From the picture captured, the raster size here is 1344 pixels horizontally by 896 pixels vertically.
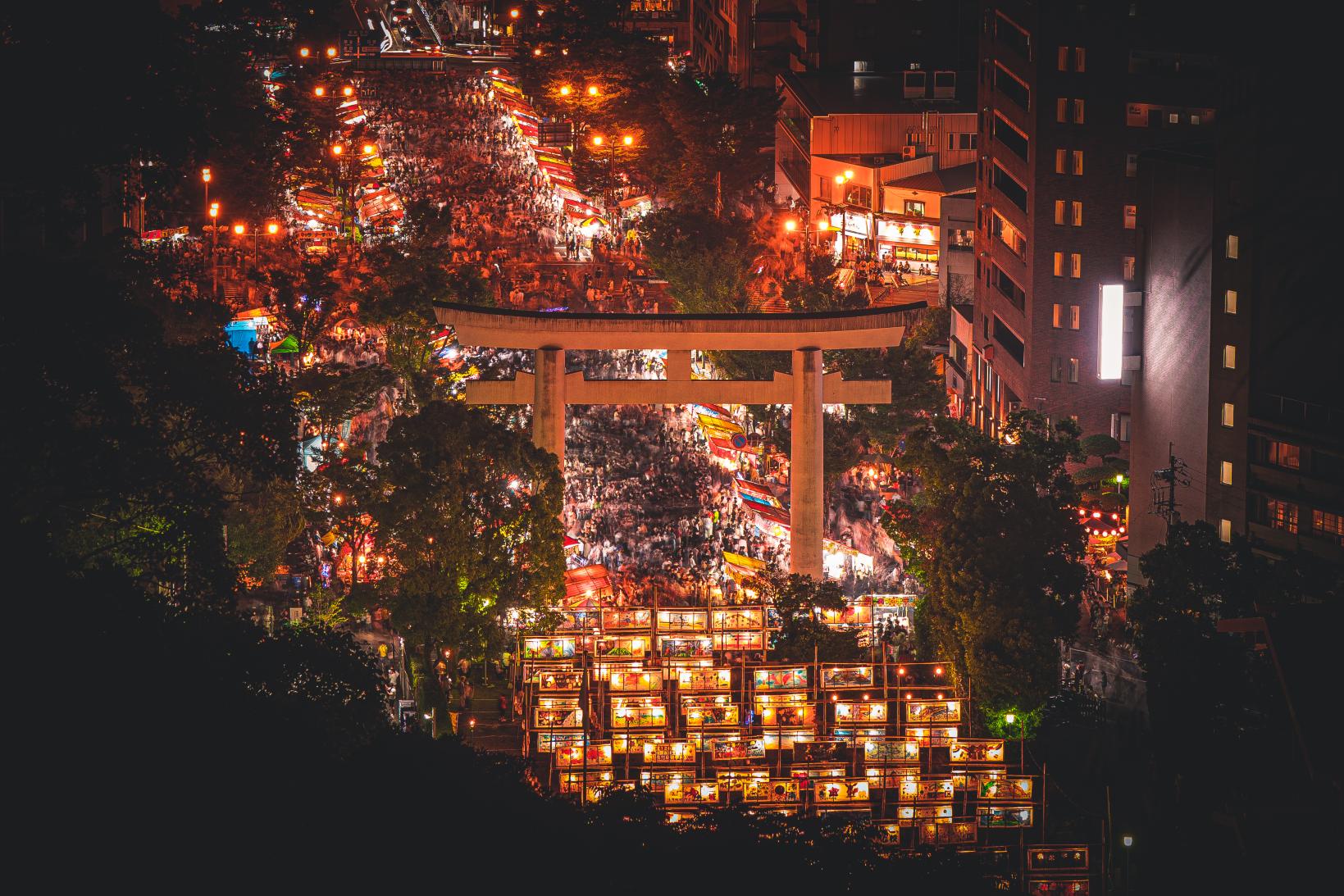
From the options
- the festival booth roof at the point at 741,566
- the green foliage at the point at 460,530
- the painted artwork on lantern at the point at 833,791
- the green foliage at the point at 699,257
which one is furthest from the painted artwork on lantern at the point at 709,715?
the green foliage at the point at 699,257

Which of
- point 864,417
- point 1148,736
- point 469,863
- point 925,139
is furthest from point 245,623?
point 925,139

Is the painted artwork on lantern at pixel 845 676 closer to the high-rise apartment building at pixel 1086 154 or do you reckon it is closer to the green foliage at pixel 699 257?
the high-rise apartment building at pixel 1086 154

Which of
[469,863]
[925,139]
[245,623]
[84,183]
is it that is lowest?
[469,863]

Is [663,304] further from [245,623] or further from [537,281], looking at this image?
[245,623]

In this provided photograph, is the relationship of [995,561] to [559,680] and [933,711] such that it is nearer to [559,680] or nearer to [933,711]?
[933,711]

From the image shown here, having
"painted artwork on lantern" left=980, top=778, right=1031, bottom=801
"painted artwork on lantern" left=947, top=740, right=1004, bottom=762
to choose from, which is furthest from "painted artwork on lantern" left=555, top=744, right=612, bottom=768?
"painted artwork on lantern" left=980, top=778, right=1031, bottom=801
